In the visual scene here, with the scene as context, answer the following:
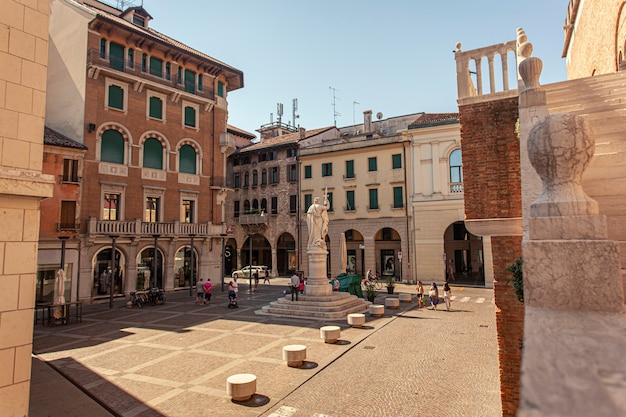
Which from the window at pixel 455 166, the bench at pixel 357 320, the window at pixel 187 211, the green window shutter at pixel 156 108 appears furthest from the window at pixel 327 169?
Answer: the bench at pixel 357 320

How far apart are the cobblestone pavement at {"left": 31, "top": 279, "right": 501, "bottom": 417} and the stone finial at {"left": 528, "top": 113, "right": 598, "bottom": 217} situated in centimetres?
523

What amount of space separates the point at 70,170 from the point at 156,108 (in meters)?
7.67

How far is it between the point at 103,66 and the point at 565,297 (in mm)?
27439

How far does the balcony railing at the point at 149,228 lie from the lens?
22203 millimetres

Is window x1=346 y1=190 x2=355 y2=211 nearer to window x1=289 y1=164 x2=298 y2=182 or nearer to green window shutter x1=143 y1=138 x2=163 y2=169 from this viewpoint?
window x1=289 y1=164 x2=298 y2=182

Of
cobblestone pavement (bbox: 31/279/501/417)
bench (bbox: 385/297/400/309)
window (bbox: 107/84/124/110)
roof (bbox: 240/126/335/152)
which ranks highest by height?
roof (bbox: 240/126/335/152)

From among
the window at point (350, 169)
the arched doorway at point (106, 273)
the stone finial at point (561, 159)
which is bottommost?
the arched doorway at point (106, 273)

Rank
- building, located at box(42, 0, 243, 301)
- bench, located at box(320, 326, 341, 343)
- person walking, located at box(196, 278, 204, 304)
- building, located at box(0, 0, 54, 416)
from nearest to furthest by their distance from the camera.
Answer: building, located at box(0, 0, 54, 416) < bench, located at box(320, 326, 341, 343) < person walking, located at box(196, 278, 204, 304) < building, located at box(42, 0, 243, 301)

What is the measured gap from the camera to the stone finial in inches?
129

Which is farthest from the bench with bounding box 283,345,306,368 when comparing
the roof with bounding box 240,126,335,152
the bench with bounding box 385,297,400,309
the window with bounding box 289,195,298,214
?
the roof with bounding box 240,126,335,152

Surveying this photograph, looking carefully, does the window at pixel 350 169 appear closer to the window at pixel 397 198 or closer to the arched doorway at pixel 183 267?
the window at pixel 397 198

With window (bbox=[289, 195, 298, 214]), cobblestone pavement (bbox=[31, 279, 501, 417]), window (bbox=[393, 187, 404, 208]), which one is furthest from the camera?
window (bbox=[289, 195, 298, 214])

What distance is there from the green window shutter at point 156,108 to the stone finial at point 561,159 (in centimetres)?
2719

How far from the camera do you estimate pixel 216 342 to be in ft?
39.7
